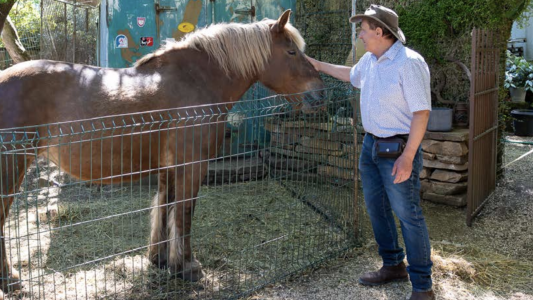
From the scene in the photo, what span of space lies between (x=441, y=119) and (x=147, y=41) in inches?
142

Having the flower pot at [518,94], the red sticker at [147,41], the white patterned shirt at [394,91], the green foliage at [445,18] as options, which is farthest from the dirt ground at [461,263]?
the flower pot at [518,94]

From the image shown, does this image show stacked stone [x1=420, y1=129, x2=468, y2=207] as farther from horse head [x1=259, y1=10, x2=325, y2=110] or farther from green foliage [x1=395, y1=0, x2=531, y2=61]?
horse head [x1=259, y1=10, x2=325, y2=110]

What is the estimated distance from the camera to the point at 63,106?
10.00ft

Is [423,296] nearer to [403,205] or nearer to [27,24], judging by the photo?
[403,205]

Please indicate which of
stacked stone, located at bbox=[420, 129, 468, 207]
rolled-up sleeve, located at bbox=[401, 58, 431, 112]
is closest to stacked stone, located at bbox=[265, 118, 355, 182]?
rolled-up sleeve, located at bbox=[401, 58, 431, 112]

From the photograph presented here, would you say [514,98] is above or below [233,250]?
above

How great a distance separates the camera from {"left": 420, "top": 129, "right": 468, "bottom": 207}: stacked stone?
16.6 ft

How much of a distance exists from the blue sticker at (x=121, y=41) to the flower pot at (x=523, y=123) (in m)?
6.56

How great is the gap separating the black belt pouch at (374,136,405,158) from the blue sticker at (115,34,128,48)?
3993 mm

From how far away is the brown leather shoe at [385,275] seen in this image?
3408 millimetres

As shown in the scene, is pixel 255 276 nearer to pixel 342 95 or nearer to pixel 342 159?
pixel 342 159

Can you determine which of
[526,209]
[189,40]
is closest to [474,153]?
[526,209]

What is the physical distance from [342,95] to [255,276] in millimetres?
1544

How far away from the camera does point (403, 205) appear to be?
9.54ft
